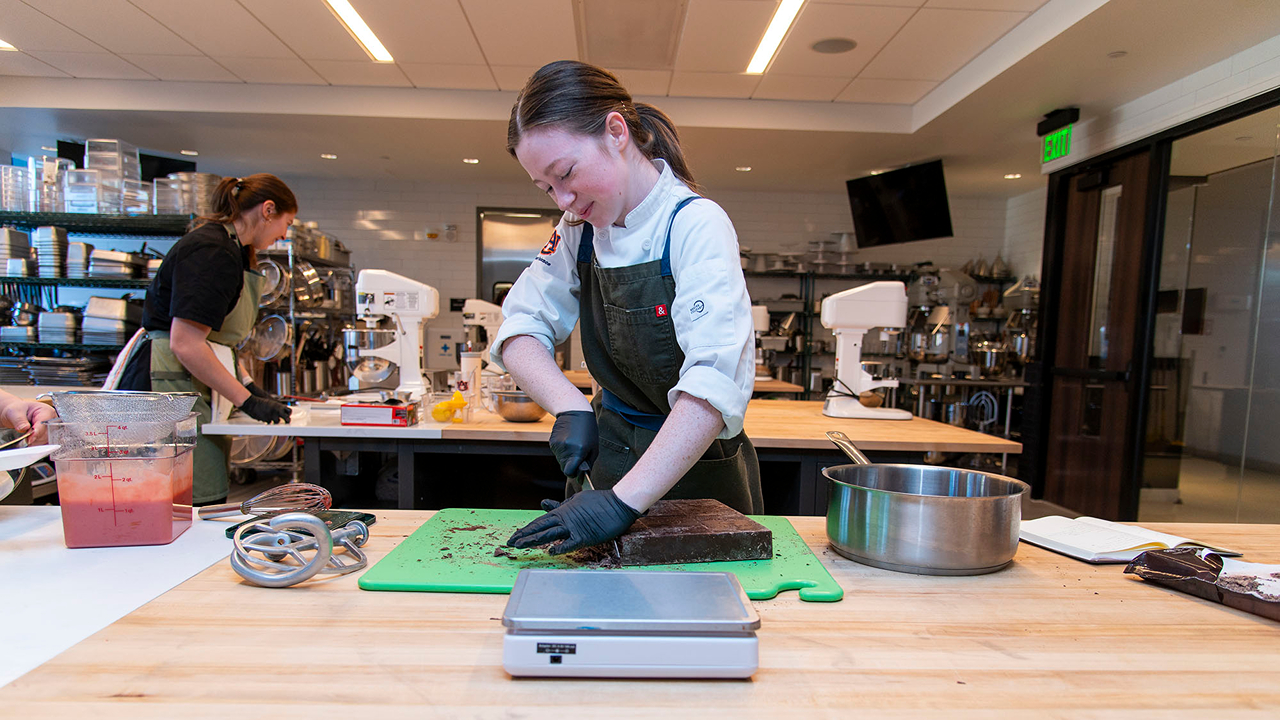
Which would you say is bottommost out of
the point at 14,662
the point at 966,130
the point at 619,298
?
the point at 14,662

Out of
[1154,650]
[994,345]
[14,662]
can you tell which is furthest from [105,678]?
[994,345]

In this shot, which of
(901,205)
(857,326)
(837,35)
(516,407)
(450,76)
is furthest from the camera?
(901,205)

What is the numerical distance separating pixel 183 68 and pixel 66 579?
4813 millimetres

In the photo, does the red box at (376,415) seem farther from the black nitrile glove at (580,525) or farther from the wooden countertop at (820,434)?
the black nitrile glove at (580,525)

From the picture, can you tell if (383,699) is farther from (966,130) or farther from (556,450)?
(966,130)

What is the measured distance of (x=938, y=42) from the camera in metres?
3.84

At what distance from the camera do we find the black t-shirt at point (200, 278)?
2.31 m

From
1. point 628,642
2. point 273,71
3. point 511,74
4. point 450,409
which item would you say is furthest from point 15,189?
point 628,642

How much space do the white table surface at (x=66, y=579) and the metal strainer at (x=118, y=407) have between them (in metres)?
0.20

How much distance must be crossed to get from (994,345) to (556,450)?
6.62 meters

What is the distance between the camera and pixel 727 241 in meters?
1.12

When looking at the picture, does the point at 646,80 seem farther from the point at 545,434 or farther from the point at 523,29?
the point at 545,434

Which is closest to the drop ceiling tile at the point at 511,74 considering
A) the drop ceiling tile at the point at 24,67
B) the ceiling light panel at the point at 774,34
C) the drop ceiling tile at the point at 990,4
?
the ceiling light panel at the point at 774,34

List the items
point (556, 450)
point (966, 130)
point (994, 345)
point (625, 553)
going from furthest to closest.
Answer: point (994, 345) < point (966, 130) < point (556, 450) < point (625, 553)
